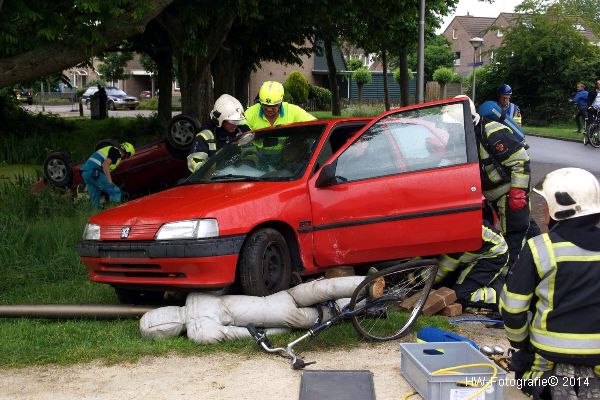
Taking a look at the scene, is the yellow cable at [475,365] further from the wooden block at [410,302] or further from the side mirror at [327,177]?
the side mirror at [327,177]

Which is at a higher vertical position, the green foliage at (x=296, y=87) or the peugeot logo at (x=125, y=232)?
the green foliage at (x=296, y=87)

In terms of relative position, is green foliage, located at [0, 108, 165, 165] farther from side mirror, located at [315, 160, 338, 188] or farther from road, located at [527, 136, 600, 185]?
side mirror, located at [315, 160, 338, 188]

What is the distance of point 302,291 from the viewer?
18.5ft

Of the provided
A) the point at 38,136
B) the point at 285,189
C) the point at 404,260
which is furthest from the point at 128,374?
the point at 38,136

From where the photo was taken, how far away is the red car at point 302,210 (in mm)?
5609

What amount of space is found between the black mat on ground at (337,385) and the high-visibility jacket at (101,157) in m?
6.35

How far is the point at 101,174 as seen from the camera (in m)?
10.4

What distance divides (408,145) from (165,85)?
18.8m

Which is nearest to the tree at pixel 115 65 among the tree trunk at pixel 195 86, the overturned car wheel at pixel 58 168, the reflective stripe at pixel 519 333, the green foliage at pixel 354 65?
the green foliage at pixel 354 65

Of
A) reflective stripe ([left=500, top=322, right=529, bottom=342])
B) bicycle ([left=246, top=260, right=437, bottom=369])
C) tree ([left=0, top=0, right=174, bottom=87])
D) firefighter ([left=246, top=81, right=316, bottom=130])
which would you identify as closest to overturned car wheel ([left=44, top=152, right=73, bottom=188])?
tree ([left=0, top=0, right=174, bottom=87])

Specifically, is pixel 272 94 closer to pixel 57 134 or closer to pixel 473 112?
pixel 473 112

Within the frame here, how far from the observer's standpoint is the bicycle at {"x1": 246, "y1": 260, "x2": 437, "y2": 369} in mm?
5367

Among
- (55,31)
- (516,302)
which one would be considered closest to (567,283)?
(516,302)

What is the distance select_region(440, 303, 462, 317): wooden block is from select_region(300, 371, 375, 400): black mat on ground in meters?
1.57
